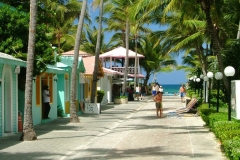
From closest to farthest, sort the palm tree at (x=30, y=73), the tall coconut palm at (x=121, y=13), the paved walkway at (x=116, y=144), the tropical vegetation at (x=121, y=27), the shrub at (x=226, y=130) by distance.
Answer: the shrub at (x=226, y=130)
the paved walkway at (x=116, y=144)
the palm tree at (x=30, y=73)
the tropical vegetation at (x=121, y=27)
the tall coconut palm at (x=121, y=13)

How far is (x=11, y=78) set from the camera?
52.9ft

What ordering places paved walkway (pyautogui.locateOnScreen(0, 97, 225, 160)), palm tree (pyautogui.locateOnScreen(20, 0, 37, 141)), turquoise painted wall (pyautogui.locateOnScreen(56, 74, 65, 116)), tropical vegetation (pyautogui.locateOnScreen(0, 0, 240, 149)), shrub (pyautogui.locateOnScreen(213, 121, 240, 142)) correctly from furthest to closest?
turquoise painted wall (pyautogui.locateOnScreen(56, 74, 65, 116))
tropical vegetation (pyautogui.locateOnScreen(0, 0, 240, 149))
palm tree (pyautogui.locateOnScreen(20, 0, 37, 141))
paved walkway (pyautogui.locateOnScreen(0, 97, 225, 160))
shrub (pyautogui.locateOnScreen(213, 121, 240, 142))

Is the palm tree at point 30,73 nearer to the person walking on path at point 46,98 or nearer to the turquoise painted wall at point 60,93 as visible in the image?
the person walking on path at point 46,98

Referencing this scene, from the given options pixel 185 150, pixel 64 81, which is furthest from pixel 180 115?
pixel 185 150

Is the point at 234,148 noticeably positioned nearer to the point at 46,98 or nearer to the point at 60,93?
the point at 46,98

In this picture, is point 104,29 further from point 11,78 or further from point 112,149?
point 112,149

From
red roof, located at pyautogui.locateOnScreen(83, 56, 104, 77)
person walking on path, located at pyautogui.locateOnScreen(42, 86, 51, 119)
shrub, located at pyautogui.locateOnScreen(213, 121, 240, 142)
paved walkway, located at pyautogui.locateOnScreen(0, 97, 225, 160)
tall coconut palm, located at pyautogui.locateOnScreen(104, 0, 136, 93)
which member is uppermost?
tall coconut palm, located at pyautogui.locateOnScreen(104, 0, 136, 93)

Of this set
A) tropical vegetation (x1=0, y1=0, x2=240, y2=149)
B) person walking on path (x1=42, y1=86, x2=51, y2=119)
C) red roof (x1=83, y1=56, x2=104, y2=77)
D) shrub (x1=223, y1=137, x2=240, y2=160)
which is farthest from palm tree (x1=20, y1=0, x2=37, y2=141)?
red roof (x1=83, y1=56, x2=104, y2=77)

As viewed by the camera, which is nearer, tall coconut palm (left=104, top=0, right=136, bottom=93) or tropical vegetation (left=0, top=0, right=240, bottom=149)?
tropical vegetation (left=0, top=0, right=240, bottom=149)

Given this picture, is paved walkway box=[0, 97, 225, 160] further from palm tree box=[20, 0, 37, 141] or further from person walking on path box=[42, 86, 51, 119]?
person walking on path box=[42, 86, 51, 119]

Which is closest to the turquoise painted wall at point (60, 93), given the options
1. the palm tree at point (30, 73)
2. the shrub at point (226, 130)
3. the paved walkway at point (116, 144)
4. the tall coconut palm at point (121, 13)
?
the paved walkway at point (116, 144)

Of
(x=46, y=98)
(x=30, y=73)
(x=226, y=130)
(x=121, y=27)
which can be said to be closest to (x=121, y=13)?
(x=121, y=27)

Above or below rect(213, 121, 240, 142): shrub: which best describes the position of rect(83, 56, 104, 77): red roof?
above

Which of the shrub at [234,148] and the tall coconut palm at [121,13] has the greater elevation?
the tall coconut palm at [121,13]
